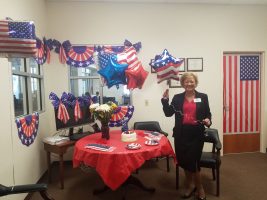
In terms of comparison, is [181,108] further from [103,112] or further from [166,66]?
[166,66]

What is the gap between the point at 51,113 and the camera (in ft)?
12.6

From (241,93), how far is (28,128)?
379cm

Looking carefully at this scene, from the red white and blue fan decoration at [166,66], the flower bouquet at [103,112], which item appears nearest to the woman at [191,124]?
the flower bouquet at [103,112]

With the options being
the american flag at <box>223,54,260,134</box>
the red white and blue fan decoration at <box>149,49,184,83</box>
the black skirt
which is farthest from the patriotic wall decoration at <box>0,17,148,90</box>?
the american flag at <box>223,54,260,134</box>

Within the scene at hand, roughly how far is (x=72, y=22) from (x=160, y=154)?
276 centimetres

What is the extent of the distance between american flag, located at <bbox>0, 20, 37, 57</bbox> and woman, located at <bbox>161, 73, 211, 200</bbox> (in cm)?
156

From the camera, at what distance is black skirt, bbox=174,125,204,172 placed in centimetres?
250

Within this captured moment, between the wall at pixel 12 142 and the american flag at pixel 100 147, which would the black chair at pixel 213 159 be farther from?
the wall at pixel 12 142

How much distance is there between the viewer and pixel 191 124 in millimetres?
2498

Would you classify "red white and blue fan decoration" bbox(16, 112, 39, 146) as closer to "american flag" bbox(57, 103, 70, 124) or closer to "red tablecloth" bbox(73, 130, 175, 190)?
"american flag" bbox(57, 103, 70, 124)

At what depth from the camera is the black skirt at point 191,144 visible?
8.19ft

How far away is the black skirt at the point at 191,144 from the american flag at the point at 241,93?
2057 millimetres

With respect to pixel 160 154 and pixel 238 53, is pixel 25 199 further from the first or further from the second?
pixel 238 53

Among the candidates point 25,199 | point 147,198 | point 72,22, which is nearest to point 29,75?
point 72,22
